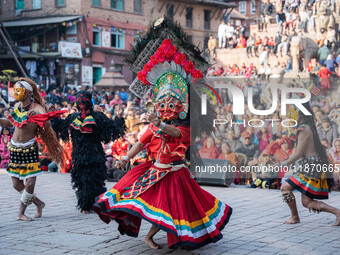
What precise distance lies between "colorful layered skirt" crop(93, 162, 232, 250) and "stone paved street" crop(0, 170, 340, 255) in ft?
1.15

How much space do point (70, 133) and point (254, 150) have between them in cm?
489

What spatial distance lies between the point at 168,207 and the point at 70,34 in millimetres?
33873

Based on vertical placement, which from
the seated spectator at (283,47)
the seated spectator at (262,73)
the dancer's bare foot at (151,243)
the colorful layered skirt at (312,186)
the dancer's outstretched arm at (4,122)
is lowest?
the dancer's bare foot at (151,243)

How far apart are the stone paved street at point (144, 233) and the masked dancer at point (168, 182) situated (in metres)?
0.38

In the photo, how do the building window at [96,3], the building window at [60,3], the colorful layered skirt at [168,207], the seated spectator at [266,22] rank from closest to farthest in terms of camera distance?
the colorful layered skirt at [168,207], the seated spectator at [266,22], the building window at [60,3], the building window at [96,3]

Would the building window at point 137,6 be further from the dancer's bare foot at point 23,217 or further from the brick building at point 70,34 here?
the dancer's bare foot at point 23,217

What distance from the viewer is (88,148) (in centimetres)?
843

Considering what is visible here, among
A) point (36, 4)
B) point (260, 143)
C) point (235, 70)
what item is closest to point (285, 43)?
point (235, 70)

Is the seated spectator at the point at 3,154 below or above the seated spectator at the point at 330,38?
below

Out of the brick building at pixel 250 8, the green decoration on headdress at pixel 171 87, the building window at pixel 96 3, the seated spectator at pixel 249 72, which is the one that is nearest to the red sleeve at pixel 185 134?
the green decoration on headdress at pixel 171 87

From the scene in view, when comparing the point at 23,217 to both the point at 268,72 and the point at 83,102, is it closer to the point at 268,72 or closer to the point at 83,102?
the point at 83,102

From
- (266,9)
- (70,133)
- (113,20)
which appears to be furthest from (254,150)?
(113,20)

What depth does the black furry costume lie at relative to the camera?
8.38m

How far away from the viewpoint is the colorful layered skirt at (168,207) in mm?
5652
